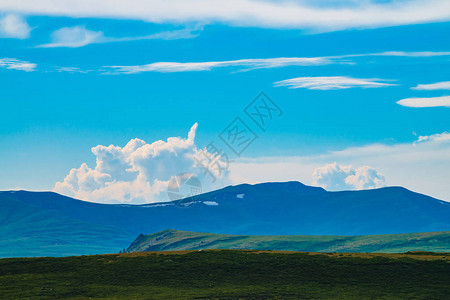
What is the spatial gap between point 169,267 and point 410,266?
44778 mm

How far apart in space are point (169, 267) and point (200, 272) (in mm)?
6799

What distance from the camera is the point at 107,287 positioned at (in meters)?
90.2

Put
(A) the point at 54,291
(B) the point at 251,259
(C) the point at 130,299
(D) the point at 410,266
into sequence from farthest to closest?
1. (B) the point at 251,259
2. (D) the point at 410,266
3. (A) the point at 54,291
4. (C) the point at 130,299

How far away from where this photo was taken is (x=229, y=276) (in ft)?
319

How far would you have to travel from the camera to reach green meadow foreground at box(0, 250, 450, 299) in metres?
85.5

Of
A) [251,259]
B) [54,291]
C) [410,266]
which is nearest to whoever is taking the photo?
[54,291]

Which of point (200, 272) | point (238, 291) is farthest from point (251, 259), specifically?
point (238, 291)

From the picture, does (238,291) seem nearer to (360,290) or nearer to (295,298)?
(295,298)

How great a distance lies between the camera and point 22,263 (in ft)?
360

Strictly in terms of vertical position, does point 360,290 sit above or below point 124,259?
below

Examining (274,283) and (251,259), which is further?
(251,259)

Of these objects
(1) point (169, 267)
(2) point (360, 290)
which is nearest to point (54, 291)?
(1) point (169, 267)

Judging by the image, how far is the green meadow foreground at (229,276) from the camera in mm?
85481

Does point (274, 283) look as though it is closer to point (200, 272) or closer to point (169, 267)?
point (200, 272)
